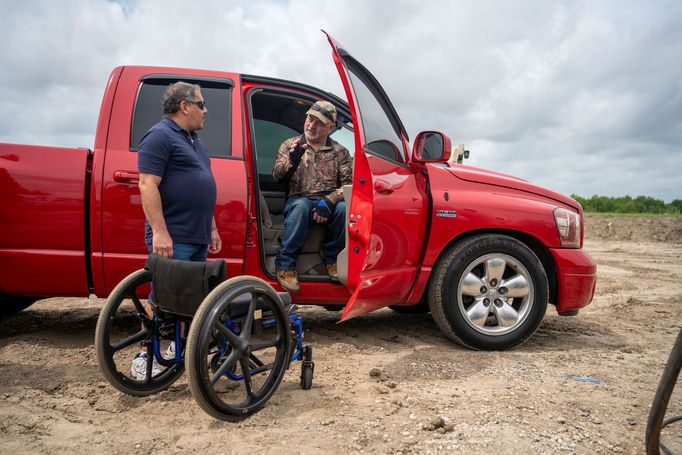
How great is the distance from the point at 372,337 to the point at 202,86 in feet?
7.52

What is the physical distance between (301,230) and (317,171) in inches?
22.0

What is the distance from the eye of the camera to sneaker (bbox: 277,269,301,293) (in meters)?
3.56

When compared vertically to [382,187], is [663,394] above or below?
below

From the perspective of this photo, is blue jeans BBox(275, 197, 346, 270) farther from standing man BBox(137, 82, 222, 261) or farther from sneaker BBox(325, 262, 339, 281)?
standing man BBox(137, 82, 222, 261)

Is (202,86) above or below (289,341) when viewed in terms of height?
above

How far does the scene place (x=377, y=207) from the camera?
127 inches

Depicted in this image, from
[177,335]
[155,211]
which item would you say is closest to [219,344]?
[177,335]

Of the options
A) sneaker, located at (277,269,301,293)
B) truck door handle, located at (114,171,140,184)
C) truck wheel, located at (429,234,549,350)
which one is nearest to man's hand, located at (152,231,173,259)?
truck door handle, located at (114,171,140,184)

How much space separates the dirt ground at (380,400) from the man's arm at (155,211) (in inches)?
32.3

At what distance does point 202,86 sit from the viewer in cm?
369

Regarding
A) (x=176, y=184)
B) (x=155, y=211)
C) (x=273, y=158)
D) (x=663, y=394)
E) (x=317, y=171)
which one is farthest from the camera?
(x=273, y=158)

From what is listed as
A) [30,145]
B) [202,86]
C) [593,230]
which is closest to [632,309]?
[202,86]

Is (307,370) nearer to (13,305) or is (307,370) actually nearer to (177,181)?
(177,181)

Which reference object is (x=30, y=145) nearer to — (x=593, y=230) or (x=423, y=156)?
(x=423, y=156)
